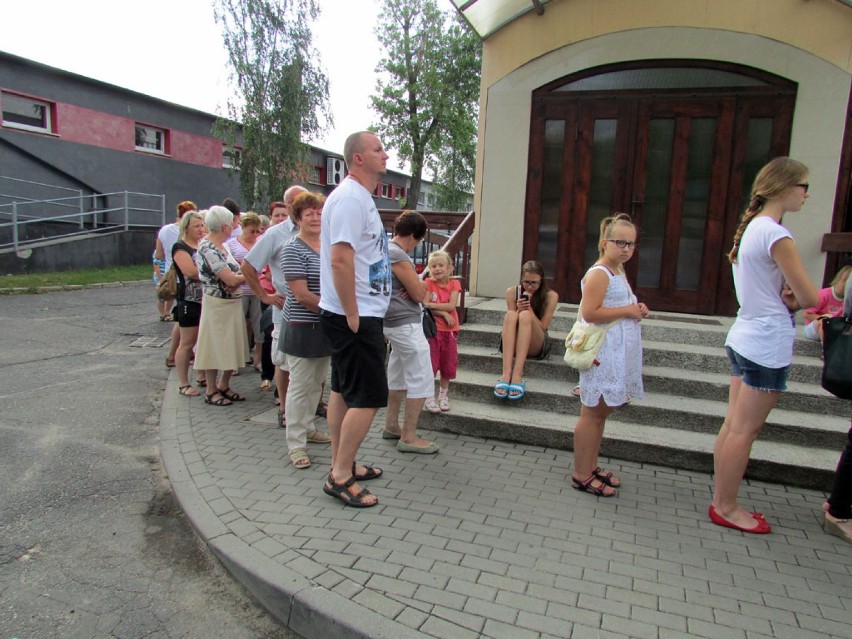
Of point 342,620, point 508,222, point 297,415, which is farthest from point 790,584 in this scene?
point 508,222

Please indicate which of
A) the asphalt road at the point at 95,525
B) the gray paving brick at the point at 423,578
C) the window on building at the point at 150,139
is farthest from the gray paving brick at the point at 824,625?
the window on building at the point at 150,139

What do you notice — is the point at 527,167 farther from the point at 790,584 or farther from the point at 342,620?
the point at 342,620

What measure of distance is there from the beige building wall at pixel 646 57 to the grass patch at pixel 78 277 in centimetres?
962

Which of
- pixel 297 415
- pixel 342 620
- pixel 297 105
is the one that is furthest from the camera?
pixel 297 105

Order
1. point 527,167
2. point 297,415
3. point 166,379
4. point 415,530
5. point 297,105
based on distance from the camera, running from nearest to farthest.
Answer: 1. point 415,530
2. point 297,415
3. point 166,379
4. point 527,167
5. point 297,105

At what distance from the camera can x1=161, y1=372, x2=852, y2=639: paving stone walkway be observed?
236 cm

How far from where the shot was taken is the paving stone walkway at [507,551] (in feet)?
7.73

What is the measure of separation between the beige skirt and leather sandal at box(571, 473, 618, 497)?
3177 mm

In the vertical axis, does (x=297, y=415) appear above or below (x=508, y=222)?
below

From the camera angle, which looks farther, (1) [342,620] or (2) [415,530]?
(2) [415,530]

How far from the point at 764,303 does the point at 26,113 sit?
64.0 feet

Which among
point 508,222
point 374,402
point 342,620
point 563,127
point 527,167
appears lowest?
point 342,620

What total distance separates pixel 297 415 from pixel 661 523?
A: 2402 millimetres

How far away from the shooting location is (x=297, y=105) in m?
18.5
